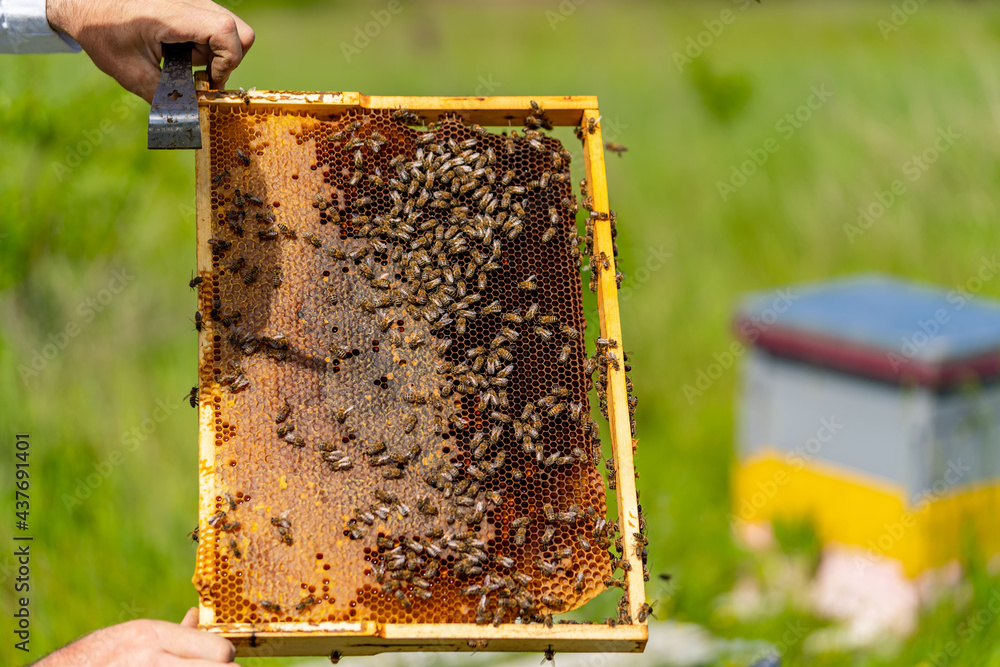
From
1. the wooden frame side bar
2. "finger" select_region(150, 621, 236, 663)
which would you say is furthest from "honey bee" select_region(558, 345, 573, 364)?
"finger" select_region(150, 621, 236, 663)

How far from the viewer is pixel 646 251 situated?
477 inches

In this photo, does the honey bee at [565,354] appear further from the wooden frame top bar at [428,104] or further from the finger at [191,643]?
the finger at [191,643]

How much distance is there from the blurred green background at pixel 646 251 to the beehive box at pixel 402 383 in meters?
3.74

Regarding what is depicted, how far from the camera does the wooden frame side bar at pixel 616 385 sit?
10.8ft

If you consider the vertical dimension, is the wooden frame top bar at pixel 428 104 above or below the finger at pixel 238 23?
below

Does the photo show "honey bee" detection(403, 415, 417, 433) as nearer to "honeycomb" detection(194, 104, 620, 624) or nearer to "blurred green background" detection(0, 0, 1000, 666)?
"honeycomb" detection(194, 104, 620, 624)

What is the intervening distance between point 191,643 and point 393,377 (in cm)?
126

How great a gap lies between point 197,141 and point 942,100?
11684mm

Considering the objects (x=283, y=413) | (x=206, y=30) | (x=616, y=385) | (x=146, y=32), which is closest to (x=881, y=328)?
(x=616, y=385)

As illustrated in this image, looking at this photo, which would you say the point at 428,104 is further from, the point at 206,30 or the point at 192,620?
the point at 192,620

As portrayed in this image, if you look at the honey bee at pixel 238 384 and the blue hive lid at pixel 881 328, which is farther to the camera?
the blue hive lid at pixel 881 328

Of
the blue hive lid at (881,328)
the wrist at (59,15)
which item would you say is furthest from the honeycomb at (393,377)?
the blue hive lid at (881,328)

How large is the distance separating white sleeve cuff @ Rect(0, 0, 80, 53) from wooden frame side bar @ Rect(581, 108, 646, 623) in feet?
8.33

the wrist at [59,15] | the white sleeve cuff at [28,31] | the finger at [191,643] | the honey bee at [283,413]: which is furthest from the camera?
the white sleeve cuff at [28,31]
